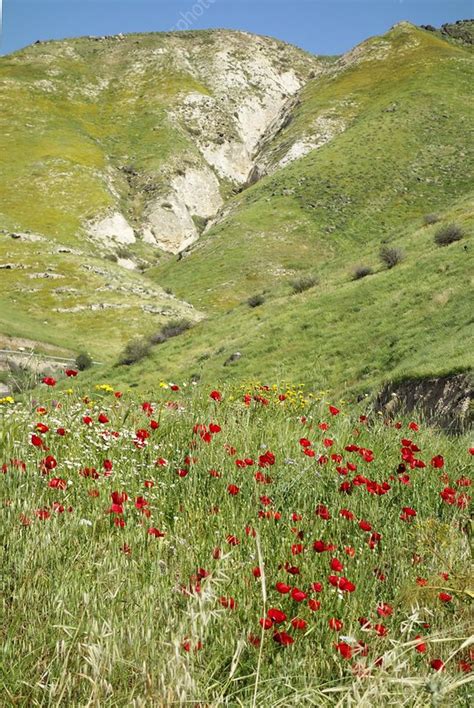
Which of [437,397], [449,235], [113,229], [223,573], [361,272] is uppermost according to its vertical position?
[113,229]

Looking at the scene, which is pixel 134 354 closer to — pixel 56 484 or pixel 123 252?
pixel 56 484

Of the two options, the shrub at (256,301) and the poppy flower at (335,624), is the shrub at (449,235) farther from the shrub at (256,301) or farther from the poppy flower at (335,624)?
the poppy flower at (335,624)

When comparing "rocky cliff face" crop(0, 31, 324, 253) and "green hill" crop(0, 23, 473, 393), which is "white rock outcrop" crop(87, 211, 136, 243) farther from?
"green hill" crop(0, 23, 473, 393)

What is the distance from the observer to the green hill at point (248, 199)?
26.9 meters

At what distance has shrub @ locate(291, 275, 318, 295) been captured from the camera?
3850 cm

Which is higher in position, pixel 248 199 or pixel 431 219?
pixel 248 199

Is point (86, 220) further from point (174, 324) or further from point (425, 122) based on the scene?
point (425, 122)

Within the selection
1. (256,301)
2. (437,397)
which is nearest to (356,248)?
(256,301)

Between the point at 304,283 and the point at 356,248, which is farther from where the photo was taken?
the point at 356,248

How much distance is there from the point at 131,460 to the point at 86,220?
92324 millimetres

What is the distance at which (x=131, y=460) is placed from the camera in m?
5.06

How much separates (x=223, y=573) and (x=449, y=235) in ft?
101

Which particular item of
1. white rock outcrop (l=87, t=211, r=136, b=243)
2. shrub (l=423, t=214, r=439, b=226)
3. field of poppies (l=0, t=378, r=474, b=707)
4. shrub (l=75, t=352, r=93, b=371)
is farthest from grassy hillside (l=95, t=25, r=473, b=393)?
→ white rock outcrop (l=87, t=211, r=136, b=243)

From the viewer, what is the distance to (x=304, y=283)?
38562 mm
